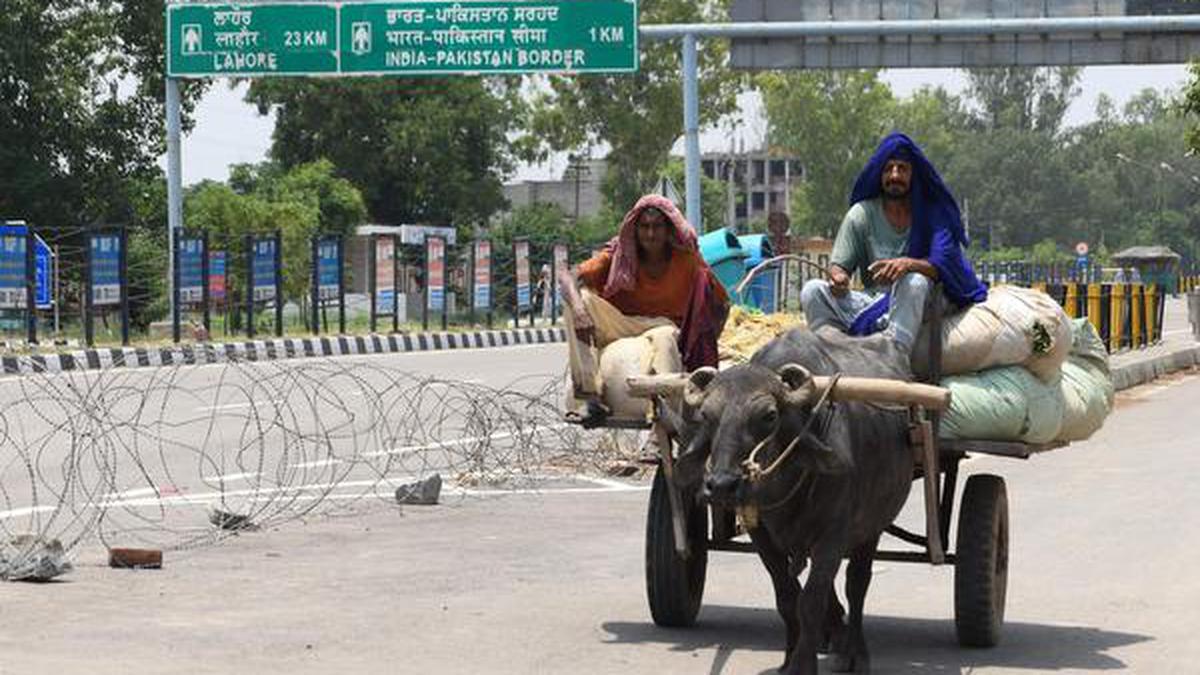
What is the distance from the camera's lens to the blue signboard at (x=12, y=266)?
3039cm

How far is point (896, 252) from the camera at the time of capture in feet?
29.4

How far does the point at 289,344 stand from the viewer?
3634 centimetres

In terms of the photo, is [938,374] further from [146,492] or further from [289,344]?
[289,344]

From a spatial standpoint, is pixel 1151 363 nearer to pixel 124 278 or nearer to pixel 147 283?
pixel 124 278

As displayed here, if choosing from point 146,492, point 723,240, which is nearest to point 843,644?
point 146,492

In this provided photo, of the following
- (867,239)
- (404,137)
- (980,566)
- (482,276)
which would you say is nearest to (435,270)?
(482,276)

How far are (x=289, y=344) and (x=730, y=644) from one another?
2822cm

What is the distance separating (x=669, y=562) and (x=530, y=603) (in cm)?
113

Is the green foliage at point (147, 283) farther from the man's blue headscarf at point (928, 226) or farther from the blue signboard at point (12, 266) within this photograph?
the man's blue headscarf at point (928, 226)

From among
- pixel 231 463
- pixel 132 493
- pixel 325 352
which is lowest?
pixel 325 352

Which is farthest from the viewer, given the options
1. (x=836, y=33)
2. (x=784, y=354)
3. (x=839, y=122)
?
(x=839, y=122)

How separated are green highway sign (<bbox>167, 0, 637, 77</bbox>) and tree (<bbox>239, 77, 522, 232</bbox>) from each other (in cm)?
3302

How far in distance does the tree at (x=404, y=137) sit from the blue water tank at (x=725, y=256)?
46.8m

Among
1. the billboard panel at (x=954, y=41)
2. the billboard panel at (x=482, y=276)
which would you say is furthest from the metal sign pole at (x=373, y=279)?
the billboard panel at (x=954, y=41)
